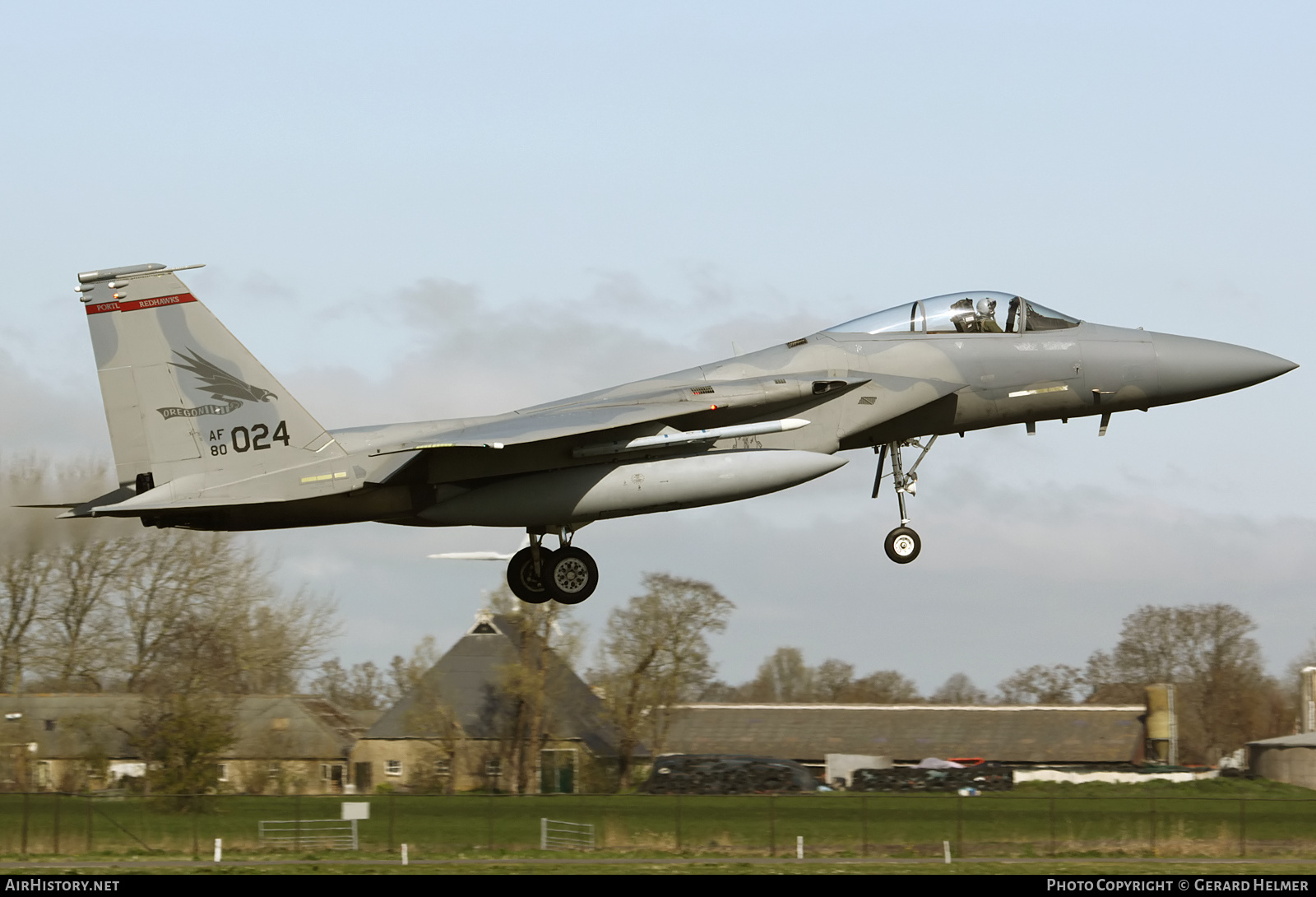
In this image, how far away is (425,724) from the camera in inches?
2162

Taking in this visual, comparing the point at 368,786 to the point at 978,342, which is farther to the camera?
the point at 368,786

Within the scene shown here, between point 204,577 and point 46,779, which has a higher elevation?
point 204,577

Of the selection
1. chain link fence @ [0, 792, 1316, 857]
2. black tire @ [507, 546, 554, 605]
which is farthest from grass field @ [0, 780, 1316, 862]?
black tire @ [507, 546, 554, 605]

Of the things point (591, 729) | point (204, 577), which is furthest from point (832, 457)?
point (591, 729)

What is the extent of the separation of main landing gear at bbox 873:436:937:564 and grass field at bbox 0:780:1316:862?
1267 centimetres

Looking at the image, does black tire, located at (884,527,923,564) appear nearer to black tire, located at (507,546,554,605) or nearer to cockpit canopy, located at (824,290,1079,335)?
cockpit canopy, located at (824,290,1079,335)

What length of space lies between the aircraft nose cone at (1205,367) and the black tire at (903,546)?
405 centimetres

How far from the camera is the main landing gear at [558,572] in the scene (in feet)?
61.4

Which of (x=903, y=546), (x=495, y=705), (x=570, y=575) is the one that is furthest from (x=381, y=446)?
(x=495, y=705)

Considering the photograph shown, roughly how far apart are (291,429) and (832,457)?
665cm

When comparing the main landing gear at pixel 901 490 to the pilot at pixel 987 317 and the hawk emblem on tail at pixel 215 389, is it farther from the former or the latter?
the hawk emblem on tail at pixel 215 389

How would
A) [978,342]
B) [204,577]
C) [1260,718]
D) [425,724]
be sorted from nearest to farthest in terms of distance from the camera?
1. [978,342]
2. [204,577]
3. [425,724]
4. [1260,718]

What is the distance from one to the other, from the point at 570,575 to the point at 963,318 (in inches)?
246
